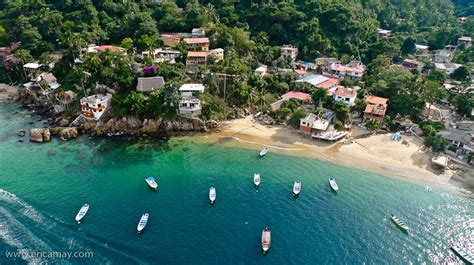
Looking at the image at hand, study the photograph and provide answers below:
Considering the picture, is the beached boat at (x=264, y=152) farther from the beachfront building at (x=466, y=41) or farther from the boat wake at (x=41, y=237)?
the beachfront building at (x=466, y=41)

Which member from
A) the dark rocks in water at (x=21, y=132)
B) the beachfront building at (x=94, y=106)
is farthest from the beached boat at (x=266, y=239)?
the dark rocks in water at (x=21, y=132)

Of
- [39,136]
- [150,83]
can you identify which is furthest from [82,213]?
[150,83]

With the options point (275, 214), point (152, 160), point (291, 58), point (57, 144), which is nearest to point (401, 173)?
point (275, 214)

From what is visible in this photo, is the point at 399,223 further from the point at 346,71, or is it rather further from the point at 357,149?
the point at 346,71

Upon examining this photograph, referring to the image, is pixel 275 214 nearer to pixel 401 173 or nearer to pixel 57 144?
pixel 401 173

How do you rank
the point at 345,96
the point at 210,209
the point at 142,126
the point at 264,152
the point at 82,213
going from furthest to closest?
the point at 345,96
the point at 142,126
the point at 264,152
the point at 210,209
the point at 82,213

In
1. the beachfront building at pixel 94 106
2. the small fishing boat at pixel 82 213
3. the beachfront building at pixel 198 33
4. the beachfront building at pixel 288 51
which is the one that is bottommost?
the small fishing boat at pixel 82 213

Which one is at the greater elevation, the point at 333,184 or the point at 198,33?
the point at 198,33
